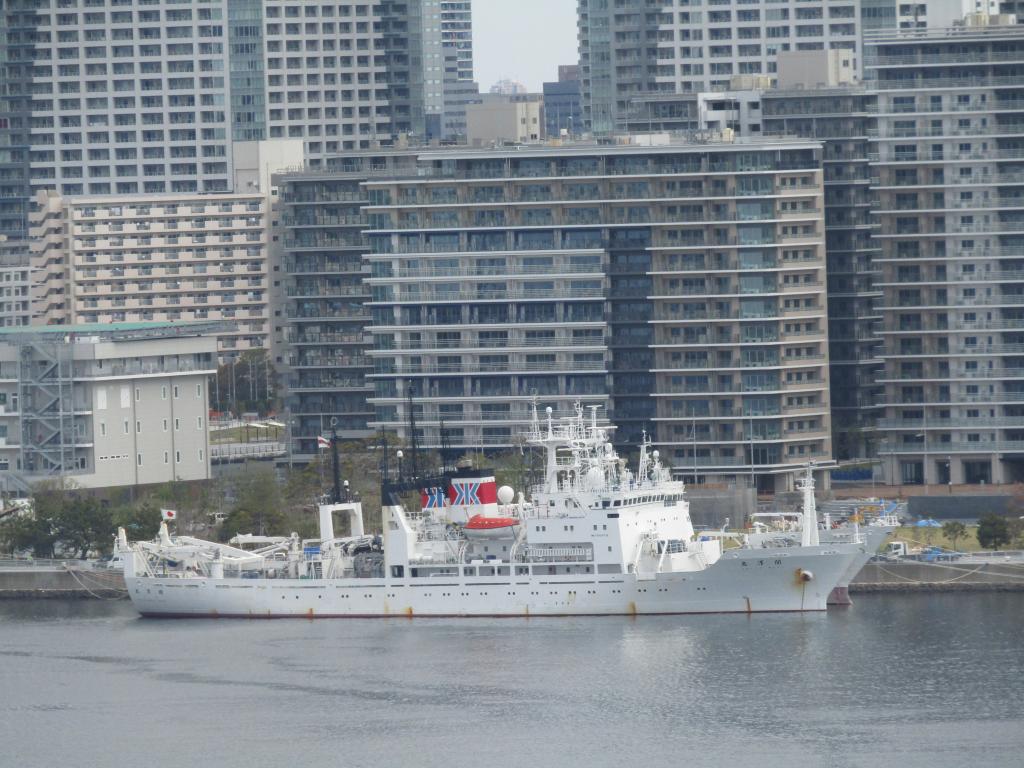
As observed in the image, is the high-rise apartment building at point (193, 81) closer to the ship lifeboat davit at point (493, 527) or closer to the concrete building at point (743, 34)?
the concrete building at point (743, 34)

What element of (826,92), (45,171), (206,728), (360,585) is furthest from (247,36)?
(206,728)

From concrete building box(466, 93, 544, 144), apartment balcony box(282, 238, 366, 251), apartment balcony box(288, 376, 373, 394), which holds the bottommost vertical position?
apartment balcony box(288, 376, 373, 394)

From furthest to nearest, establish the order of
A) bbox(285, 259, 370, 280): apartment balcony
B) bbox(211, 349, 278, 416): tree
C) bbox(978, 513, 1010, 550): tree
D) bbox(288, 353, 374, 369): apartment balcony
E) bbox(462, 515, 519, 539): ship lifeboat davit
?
bbox(211, 349, 278, 416): tree < bbox(285, 259, 370, 280): apartment balcony < bbox(288, 353, 374, 369): apartment balcony < bbox(978, 513, 1010, 550): tree < bbox(462, 515, 519, 539): ship lifeboat davit

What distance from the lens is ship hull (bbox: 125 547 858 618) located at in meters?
70.5

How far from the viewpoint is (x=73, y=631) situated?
7169 centimetres

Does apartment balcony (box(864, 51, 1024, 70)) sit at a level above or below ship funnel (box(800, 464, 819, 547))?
above

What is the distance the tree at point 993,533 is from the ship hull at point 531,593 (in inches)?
300

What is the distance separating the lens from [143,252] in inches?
5389

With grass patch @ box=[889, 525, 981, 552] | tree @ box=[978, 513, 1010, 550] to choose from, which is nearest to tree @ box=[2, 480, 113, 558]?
grass patch @ box=[889, 525, 981, 552]

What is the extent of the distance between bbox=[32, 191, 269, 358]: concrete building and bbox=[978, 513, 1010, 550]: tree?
66.0 meters

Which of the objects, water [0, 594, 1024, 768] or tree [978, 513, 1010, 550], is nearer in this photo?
water [0, 594, 1024, 768]

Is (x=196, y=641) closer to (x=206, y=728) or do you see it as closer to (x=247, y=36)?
(x=206, y=728)

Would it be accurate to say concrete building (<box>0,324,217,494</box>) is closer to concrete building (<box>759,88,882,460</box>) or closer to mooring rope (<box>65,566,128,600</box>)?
mooring rope (<box>65,566,128,600</box>)

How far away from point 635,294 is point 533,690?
35.1m
